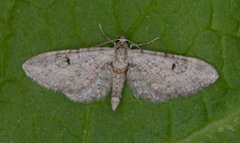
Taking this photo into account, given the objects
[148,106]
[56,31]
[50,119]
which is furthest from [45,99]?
[148,106]

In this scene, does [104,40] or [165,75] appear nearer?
[104,40]

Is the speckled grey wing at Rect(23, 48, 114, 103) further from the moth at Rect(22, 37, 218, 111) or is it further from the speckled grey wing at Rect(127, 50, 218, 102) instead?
the speckled grey wing at Rect(127, 50, 218, 102)

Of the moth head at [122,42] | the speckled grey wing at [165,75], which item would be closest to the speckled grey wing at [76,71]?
the moth head at [122,42]

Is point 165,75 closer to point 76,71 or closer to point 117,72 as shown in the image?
point 117,72

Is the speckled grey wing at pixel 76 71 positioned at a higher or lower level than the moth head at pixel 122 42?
lower

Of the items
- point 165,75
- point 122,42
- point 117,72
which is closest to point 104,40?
point 122,42

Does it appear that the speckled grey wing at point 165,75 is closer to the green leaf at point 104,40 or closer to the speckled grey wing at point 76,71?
the green leaf at point 104,40

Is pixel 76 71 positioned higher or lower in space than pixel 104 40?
lower
